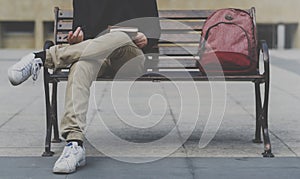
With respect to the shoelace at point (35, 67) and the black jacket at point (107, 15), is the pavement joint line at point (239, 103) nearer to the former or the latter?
the black jacket at point (107, 15)

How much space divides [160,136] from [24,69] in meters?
1.71

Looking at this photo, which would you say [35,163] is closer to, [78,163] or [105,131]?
[78,163]

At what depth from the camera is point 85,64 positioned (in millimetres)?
5430

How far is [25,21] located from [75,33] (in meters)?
14.7

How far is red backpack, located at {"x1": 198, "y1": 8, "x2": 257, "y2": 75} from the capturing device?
5.75 meters

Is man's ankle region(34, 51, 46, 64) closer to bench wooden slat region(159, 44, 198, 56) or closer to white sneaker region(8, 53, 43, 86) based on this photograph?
white sneaker region(8, 53, 43, 86)

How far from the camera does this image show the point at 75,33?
224 inches

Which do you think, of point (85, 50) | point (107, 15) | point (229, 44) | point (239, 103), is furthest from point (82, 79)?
point (239, 103)

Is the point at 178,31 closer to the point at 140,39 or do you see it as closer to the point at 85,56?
the point at 140,39

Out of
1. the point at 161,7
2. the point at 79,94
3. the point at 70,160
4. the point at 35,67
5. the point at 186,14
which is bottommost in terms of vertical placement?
the point at 161,7

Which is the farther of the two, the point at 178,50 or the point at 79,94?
the point at 178,50

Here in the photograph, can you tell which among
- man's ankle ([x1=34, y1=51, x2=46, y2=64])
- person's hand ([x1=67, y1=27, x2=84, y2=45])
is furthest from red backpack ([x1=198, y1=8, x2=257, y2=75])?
man's ankle ([x1=34, y1=51, x2=46, y2=64])

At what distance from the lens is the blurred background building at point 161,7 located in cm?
1956

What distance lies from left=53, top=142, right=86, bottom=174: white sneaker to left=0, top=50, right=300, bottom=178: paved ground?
6 cm
